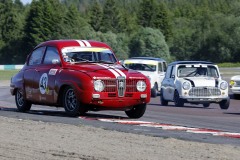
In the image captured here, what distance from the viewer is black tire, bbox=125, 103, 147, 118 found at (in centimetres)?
1654

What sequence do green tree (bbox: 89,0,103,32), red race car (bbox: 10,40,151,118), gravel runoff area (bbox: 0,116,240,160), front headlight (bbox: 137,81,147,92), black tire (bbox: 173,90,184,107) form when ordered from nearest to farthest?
1. gravel runoff area (bbox: 0,116,240,160)
2. red race car (bbox: 10,40,151,118)
3. front headlight (bbox: 137,81,147,92)
4. black tire (bbox: 173,90,184,107)
5. green tree (bbox: 89,0,103,32)

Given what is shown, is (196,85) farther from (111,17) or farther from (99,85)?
(111,17)

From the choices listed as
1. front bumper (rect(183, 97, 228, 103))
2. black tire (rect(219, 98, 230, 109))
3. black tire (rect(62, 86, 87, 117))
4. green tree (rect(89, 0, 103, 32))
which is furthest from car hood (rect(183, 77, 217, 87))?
green tree (rect(89, 0, 103, 32))

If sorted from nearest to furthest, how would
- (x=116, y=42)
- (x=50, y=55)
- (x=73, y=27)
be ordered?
(x=50, y=55) → (x=116, y=42) → (x=73, y=27)

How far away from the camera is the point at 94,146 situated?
36.0ft

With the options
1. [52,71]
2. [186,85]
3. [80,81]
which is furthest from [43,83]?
[186,85]

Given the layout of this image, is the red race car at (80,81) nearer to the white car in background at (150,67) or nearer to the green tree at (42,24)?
the white car in background at (150,67)

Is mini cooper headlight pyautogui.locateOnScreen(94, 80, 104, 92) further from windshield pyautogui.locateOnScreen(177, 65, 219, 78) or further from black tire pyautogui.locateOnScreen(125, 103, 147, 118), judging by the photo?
windshield pyautogui.locateOnScreen(177, 65, 219, 78)

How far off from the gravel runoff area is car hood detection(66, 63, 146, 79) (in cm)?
245

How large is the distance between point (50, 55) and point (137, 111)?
251 cm

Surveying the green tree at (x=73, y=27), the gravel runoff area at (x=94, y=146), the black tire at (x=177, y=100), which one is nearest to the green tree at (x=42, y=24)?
the green tree at (x=73, y=27)

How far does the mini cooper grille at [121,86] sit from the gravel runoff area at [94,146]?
7.89 ft

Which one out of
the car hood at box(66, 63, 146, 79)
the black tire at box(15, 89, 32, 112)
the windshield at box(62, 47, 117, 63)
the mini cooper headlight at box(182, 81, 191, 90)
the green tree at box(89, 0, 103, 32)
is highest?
the green tree at box(89, 0, 103, 32)

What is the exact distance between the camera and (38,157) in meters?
9.86
